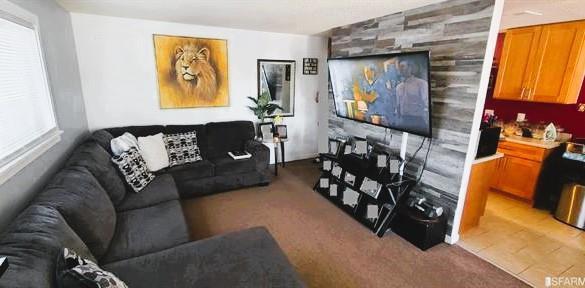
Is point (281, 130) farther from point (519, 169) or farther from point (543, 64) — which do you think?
point (543, 64)

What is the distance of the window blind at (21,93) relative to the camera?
1.59 metres

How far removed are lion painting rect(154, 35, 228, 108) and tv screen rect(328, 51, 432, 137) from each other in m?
1.63

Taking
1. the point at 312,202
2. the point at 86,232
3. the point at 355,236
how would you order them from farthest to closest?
the point at 312,202 → the point at 355,236 → the point at 86,232

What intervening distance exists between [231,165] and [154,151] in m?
0.90

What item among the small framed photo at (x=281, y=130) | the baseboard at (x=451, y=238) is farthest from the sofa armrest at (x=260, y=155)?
the baseboard at (x=451, y=238)

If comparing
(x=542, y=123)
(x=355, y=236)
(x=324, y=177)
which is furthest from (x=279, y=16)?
(x=542, y=123)

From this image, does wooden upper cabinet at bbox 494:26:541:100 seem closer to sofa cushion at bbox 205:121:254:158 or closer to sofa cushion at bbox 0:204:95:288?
sofa cushion at bbox 205:121:254:158

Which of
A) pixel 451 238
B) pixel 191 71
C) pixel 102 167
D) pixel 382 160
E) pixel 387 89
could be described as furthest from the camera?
pixel 191 71

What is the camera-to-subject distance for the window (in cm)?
158

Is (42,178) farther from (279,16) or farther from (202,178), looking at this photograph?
(279,16)

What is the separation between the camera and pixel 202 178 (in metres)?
3.24

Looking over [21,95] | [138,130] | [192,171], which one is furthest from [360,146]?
[21,95]

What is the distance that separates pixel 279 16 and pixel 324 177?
2.02 meters

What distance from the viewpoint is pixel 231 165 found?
11.1 feet
